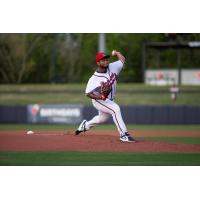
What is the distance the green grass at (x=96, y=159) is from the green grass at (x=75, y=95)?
1086 centimetres

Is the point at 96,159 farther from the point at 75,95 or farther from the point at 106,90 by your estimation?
the point at 75,95

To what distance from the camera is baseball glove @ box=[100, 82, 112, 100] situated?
10.7 m

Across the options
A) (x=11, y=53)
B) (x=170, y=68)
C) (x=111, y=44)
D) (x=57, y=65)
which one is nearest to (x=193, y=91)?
(x=170, y=68)

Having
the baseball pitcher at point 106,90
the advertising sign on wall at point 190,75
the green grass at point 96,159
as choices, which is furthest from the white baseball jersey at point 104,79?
the advertising sign on wall at point 190,75

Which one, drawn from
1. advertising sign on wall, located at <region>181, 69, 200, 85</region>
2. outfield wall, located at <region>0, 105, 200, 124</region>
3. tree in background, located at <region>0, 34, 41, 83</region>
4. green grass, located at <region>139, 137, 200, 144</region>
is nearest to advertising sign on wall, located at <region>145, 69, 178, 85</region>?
advertising sign on wall, located at <region>181, 69, 200, 85</region>

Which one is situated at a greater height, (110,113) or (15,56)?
(15,56)

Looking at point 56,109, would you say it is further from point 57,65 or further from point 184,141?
point 184,141

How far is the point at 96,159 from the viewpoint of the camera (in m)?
9.52

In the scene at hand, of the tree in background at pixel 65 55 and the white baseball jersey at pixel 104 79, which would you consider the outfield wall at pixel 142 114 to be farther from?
the white baseball jersey at pixel 104 79

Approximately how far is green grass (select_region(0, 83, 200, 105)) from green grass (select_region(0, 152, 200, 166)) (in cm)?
1086

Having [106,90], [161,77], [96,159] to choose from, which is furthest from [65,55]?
[96,159]

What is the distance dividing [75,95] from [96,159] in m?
12.1

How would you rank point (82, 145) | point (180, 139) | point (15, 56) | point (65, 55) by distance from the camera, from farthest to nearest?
point (65, 55) → point (15, 56) → point (180, 139) → point (82, 145)

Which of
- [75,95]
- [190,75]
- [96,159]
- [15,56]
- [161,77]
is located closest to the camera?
[96,159]
